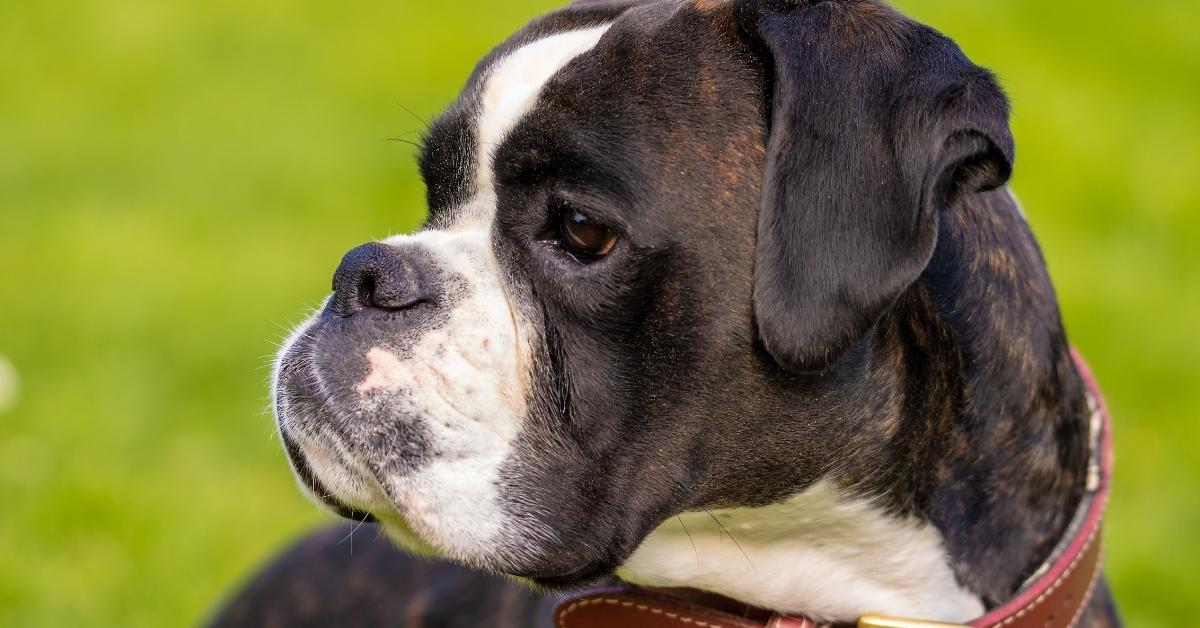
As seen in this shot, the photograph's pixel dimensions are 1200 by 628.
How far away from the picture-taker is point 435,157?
123 inches

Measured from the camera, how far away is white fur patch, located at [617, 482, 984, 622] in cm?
304

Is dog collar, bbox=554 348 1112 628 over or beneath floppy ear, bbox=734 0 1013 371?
beneath

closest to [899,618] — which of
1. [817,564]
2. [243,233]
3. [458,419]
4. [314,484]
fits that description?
[817,564]

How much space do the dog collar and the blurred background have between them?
158cm

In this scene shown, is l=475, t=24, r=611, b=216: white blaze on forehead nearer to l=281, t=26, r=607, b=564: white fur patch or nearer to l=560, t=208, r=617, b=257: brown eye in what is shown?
l=281, t=26, r=607, b=564: white fur patch

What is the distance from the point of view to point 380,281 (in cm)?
286

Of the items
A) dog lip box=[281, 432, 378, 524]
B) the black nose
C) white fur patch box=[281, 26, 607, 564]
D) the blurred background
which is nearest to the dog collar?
white fur patch box=[281, 26, 607, 564]

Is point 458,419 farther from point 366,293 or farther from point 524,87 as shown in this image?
point 524,87

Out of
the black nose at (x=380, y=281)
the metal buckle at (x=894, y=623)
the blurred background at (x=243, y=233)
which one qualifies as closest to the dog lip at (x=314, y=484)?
the black nose at (x=380, y=281)

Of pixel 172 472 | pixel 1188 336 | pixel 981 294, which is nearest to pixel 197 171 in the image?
pixel 172 472

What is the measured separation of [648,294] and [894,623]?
2.55 ft

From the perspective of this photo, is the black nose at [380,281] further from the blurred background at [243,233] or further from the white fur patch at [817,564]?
the blurred background at [243,233]

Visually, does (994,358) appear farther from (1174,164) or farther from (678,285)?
(1174,164)

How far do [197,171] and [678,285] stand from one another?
19.9ft
